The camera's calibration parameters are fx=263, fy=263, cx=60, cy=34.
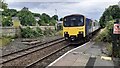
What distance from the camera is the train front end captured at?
23.1 metres

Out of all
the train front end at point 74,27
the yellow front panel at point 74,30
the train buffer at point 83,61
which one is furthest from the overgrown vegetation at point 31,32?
the train buffer at point 83,61

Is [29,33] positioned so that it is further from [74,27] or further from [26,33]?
[74,27]

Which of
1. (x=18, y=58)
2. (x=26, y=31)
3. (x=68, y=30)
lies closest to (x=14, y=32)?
(x=26, y=31)

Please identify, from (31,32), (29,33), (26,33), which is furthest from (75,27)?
(31,32)

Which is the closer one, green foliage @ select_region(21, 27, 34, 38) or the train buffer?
the train buffer

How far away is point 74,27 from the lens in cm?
2333

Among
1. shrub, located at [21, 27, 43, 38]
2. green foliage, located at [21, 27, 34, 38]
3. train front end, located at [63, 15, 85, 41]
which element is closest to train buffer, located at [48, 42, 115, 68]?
train front end, located at [63, 15, 85, 41]

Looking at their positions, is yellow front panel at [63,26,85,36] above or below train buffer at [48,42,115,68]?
above

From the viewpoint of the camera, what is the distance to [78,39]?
78.5 ft

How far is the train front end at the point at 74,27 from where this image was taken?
23109 millimetres

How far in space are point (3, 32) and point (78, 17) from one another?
9.13 meters

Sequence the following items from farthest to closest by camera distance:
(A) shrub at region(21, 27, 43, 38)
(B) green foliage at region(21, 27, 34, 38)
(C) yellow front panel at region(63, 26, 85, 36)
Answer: (A) shrub at region(21, 27, 43, 38) < (B) green foliage at region(21, 27, 34, 38) < (C) yellow front panel at region(63, 26, 85, 36)

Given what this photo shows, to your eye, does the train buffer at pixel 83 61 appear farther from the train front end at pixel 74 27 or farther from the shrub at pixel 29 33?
the shrub at pixel 29 33

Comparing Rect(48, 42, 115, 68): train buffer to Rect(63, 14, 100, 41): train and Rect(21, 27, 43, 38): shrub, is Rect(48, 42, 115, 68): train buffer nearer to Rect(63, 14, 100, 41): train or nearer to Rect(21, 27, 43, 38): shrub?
Rect(63, 14, 100, 41): train
